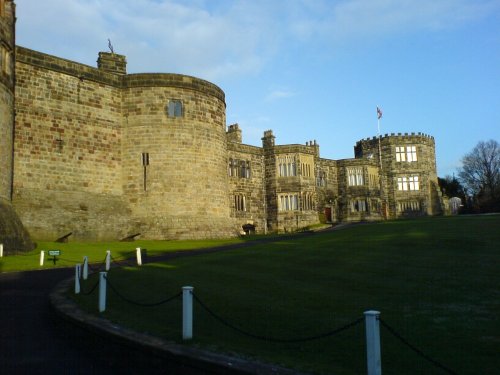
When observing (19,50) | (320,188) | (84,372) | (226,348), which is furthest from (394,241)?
(320,188)

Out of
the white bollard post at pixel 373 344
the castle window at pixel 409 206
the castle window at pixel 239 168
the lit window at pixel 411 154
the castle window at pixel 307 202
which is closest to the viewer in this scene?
the white bollard post at pixel 373 344

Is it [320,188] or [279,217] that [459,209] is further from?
[279,217]

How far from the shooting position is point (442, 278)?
11242 millimetres

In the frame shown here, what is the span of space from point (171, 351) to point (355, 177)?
161 feet

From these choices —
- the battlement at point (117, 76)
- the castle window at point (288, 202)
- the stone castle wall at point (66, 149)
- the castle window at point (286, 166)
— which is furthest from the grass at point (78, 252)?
the castle window at point (286, 166)

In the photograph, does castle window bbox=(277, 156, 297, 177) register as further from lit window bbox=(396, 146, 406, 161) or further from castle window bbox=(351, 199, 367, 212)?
lit window bbox=(396, 146, 406, 161)

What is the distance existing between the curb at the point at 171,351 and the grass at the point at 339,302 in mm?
251

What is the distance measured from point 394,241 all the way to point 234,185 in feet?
90.4

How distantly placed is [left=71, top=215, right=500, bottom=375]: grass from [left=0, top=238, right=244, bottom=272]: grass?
513 centimetres

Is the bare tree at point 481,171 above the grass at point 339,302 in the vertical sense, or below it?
above

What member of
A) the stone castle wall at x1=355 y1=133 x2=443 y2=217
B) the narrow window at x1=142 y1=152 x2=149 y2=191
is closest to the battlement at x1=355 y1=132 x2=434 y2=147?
the stone castle wall at x1=355 y1=133 x2=443 y2=217

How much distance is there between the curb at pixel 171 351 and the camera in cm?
588

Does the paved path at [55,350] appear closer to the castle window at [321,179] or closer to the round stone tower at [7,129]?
the round stone tower at [7,129]

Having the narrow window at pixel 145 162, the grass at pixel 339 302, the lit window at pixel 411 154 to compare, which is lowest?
the grass at pixel 339 302
